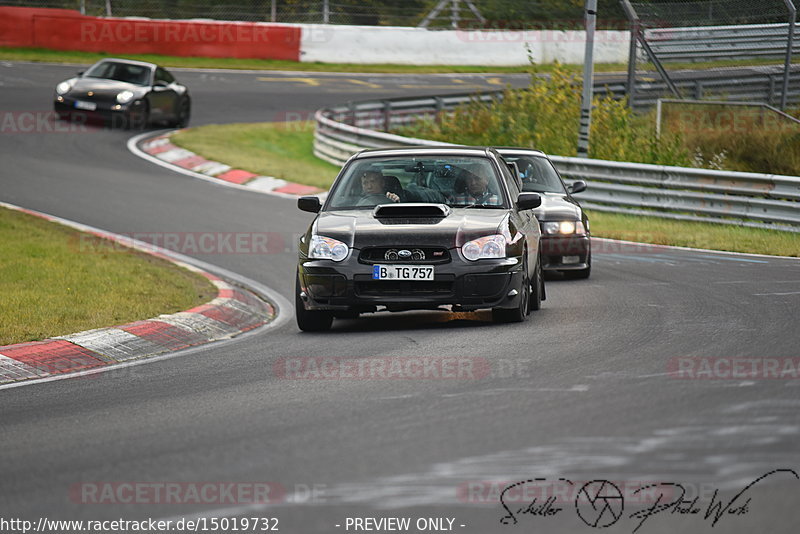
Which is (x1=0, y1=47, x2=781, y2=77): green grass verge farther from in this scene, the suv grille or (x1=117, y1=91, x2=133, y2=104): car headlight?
the suv grille

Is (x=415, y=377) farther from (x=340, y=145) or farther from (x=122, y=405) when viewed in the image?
(x=340, y=145)

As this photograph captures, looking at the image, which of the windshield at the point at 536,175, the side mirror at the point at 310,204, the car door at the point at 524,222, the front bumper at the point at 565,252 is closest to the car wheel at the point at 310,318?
the side mirror at the point at 310,204

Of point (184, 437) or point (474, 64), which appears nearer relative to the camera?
point (184, 437)

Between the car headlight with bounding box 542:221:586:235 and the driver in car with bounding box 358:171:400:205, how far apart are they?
11.8ft

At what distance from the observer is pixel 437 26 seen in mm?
44219

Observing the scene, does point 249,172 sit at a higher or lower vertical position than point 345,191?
lower

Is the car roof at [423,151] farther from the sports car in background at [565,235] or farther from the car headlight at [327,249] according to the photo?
the sports car in background at [565,235]

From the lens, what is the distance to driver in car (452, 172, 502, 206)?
10.6m

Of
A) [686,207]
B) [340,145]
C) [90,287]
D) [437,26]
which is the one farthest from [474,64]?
[90,287]

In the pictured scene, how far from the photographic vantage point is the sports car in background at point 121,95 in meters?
26.7

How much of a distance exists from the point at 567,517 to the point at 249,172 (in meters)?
19.6

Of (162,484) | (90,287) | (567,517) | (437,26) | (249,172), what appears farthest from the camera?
(437,26)
